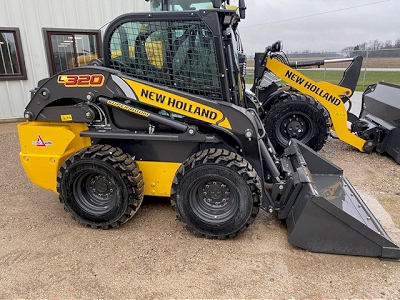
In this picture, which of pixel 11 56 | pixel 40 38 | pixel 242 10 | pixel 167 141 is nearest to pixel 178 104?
pixel 167 141

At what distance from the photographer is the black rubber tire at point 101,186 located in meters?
3.13

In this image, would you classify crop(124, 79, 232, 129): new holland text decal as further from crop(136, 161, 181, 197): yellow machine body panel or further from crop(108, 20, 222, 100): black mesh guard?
crop(136, 161, 181, 197): yellow machine body panel

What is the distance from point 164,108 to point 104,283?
163 centimetres

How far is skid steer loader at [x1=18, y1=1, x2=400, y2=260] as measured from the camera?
297 centimetres

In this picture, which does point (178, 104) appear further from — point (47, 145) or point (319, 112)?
point (319, 112)

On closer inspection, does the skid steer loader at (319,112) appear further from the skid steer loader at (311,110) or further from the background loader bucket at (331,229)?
the background loader bucket at (331,229)

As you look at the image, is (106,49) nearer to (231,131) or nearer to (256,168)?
(231,131)

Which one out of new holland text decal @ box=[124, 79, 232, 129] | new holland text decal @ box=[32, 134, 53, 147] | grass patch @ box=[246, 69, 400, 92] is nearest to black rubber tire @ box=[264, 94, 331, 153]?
new holland text decal @ box=[124, 79, 232, 129]

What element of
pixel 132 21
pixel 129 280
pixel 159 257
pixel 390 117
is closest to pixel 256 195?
pixel 159 257

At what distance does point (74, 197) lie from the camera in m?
3.29

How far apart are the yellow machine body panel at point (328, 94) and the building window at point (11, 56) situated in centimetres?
624

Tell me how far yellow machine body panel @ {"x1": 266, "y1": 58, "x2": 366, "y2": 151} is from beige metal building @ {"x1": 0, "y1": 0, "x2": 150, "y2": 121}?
17.6 ft

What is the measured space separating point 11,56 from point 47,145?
6.12 metres

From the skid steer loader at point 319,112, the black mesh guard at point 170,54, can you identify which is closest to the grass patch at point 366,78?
the skid steer loader at point 319,112
